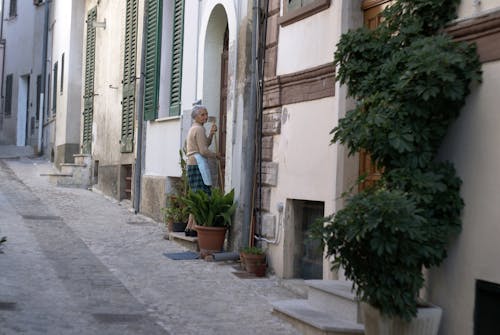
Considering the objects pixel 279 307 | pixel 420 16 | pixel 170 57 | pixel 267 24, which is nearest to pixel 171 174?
pixel 170 57

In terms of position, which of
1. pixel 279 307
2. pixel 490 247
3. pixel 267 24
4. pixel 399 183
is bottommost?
pixel 279 307

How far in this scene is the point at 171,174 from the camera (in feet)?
38.6

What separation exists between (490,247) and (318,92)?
2.94 metres

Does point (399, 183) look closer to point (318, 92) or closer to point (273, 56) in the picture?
point (318, 92)

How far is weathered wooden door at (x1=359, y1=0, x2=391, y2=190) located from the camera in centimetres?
666

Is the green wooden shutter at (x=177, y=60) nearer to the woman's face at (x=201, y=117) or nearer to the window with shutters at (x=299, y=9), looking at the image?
Result: the woman's face at (x=201, y=117)

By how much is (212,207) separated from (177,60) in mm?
3657

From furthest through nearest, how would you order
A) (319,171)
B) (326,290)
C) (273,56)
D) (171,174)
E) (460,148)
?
(171,174)
(273,56)
(319,171)
(326,290)
(460,148)

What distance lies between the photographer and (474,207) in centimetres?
503

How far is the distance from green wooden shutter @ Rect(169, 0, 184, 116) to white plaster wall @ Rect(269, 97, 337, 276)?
3779mm

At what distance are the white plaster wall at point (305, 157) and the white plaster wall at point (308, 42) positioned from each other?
41 cm

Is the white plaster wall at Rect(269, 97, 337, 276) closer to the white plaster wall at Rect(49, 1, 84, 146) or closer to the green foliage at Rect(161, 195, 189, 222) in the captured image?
the green foliage at Rect(161, 195, 189, 222)

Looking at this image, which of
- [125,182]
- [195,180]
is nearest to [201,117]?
[195,180]

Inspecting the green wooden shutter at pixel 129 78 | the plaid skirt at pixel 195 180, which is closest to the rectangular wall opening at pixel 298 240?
the plaid skirt at pixel 195 180
